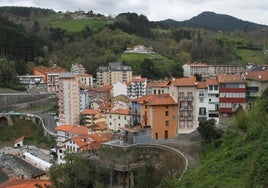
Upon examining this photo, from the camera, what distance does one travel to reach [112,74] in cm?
6475

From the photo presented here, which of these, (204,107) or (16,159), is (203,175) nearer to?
(204,107)

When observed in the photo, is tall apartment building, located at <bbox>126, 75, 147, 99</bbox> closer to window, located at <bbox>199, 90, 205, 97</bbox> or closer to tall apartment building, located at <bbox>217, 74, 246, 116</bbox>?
window, located at <bbox>199, 90, 205, 97</bbox>

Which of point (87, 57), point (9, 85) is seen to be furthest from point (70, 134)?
point (87, 57)

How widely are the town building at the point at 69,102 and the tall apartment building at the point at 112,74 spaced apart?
17.8m

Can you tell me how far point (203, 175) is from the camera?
61.6 ft

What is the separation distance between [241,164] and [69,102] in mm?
30244

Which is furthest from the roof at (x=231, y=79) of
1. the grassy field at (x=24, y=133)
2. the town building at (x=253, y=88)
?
the grassy field at (x=24, y=133)

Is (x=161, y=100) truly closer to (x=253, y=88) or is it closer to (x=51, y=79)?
(x=253, y=88)

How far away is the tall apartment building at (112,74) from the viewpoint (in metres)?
64.5

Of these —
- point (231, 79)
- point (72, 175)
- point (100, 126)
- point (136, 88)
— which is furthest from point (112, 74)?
point (72, 175)

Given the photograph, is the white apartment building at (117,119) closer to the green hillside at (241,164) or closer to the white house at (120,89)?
the white house at (120,89)

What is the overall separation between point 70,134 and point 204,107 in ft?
40.4

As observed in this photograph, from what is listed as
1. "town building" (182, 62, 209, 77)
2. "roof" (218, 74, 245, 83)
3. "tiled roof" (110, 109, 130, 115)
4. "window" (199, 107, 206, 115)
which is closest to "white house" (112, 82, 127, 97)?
"tiled roof" (110, 109, 130, 115)

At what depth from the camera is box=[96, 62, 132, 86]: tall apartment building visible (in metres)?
64.5
